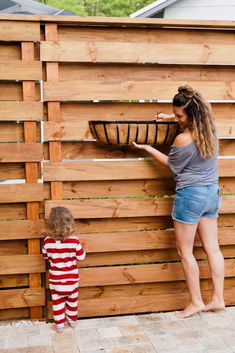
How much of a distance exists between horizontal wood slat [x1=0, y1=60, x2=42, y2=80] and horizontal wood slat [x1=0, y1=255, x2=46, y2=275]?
1.24 meters

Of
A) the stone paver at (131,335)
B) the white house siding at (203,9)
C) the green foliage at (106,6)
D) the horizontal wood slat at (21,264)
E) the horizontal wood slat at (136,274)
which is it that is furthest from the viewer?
the green foliage at (106,6)

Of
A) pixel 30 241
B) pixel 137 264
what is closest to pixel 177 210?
pixel 137 264

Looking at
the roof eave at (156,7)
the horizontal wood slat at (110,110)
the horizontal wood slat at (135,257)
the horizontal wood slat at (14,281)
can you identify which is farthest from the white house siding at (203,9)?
the horizontal wood slat at (14,281)

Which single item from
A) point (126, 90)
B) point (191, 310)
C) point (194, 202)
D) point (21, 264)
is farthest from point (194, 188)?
point (21, 264)

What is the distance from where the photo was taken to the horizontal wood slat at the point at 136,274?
11.4 ft

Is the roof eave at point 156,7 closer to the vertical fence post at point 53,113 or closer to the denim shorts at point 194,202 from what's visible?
the vertical fence post at point 53,113

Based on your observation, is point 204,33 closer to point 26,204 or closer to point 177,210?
point 177,210

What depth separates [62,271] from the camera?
318cm

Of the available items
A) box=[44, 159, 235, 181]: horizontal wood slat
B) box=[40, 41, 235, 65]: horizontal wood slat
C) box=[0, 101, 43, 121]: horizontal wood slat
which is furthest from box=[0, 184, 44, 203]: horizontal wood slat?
box=[40, 41, 235, 65]: horizontal wood slat

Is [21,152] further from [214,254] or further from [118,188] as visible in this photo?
[214,254]

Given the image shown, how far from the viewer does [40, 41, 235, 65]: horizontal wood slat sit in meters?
3.15

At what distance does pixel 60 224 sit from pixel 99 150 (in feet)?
2.03

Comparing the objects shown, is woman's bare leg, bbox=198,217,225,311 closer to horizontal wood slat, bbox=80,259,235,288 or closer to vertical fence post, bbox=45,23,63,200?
horizontal wood slat, bbox=80,259,235,288

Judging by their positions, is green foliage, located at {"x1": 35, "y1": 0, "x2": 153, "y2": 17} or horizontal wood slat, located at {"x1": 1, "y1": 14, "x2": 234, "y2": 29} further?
green foliage, located at {"x1": 35, "y1": 0, "x2": 153, "y2": 17}
